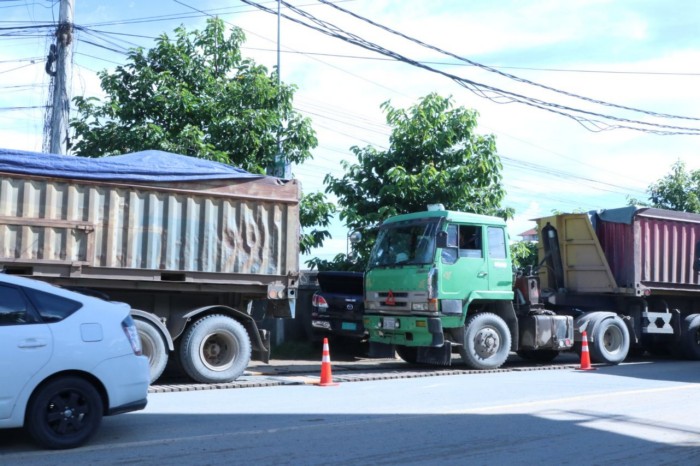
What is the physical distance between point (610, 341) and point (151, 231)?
32.3ft

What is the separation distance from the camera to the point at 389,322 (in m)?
13.3

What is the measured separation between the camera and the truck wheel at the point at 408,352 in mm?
14602

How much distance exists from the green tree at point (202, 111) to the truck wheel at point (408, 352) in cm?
331

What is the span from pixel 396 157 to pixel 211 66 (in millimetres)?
4731

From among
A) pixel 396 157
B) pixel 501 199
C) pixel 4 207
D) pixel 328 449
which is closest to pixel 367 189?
pixel 396 157

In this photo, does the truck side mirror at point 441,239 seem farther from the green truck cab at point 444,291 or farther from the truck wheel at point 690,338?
the truck wheel at point 690,338

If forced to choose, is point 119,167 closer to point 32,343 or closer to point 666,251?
point 32,343

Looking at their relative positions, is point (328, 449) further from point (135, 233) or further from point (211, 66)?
point (211, 66)

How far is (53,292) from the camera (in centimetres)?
682

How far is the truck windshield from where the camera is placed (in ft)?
42.6

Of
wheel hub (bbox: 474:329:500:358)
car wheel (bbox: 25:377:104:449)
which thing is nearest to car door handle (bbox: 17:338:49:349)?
car wheel (bbox: 25:377:104:449)

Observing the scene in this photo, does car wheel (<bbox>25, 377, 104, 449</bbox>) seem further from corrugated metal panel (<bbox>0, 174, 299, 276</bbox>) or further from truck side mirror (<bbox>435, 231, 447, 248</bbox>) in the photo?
→ truck side mirror (<bbox>435, 231, 447, 248</bbox>)

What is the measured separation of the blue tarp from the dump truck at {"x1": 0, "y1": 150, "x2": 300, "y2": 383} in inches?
0.6

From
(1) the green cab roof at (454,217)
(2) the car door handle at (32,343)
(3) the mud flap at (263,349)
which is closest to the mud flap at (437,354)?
(1) the green cab roof at (454,217)
